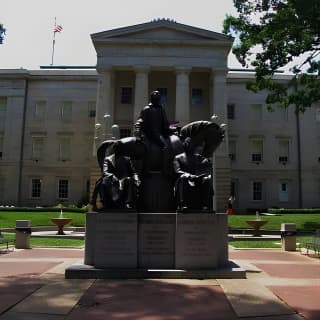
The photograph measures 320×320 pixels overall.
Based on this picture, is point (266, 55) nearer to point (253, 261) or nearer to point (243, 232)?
point (243, 232)

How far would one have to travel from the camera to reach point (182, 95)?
176ft

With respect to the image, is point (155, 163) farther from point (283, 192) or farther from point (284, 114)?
point (284, 114)

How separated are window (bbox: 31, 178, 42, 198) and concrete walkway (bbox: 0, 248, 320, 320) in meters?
49.8

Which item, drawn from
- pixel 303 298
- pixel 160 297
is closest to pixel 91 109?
pixel 160 297

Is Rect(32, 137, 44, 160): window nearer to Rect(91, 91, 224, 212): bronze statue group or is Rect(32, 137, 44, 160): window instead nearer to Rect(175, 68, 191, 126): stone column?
Rect(175, 68, 191, 126): stone column

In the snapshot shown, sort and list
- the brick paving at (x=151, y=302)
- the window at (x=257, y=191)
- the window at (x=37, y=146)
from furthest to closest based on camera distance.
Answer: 1. the window at (x=37, y=146)
2. the window at (x=257, y=191)
3. the brick paving at (x=151, y=302)

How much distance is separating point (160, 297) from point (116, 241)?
250 cm

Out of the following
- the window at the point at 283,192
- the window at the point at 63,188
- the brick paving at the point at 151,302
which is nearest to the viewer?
the brick paving at the point at 151,302

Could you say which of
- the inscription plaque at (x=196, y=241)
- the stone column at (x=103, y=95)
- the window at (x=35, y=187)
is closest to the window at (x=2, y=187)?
the window at (x=35, y=187)

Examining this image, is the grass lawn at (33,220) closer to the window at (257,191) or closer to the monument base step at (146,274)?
the monument base step at (146,274)

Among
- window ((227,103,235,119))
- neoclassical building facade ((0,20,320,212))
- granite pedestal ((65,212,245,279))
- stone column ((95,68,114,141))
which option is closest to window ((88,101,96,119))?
neoclassical building facade ((0,20,320,212))

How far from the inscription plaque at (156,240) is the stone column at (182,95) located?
42.1 meters

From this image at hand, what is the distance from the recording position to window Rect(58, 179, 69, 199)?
60906mm

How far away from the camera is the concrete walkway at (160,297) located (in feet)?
24.4
